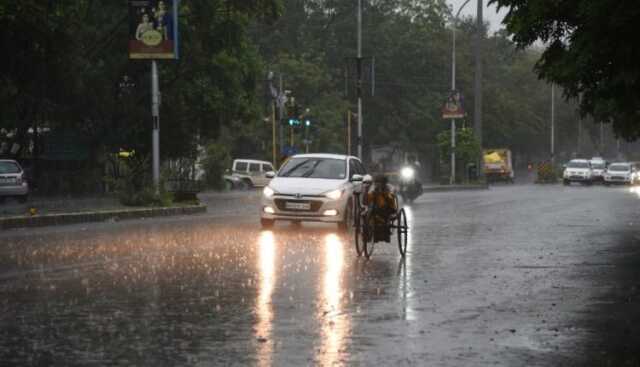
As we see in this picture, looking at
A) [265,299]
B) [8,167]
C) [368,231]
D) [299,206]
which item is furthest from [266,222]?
[8,167]

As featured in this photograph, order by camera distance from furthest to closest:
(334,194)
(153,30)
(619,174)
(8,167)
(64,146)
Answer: (619,174)
(64,146)
(8,167)
(153,30)
(334,194)

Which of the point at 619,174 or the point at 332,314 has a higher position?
the point at 619,174

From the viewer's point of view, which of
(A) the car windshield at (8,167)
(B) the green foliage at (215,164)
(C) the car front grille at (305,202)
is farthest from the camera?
(B) the green foliage at (215,164)

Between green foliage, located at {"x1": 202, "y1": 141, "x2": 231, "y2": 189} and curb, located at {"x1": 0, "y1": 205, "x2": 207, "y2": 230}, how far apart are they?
24.8 meters

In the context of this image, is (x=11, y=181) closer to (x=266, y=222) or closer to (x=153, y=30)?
(x=153, y=30)

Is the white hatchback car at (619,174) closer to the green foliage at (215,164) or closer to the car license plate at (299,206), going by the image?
the green foliage at (215,164)

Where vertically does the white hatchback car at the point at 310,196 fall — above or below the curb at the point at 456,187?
above

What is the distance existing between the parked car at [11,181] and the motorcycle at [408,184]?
541 inches

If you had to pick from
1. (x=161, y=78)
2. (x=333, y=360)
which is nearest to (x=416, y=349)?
(x=333, y=360)

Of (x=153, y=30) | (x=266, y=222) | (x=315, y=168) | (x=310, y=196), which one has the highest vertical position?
(x=153, y=30)

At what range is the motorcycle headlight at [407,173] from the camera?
4491 cm

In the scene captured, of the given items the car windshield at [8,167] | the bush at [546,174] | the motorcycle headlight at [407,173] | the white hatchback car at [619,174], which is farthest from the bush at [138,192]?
the bush at [546,174]

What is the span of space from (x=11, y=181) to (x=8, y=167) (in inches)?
26.2

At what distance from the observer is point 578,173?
251ft
